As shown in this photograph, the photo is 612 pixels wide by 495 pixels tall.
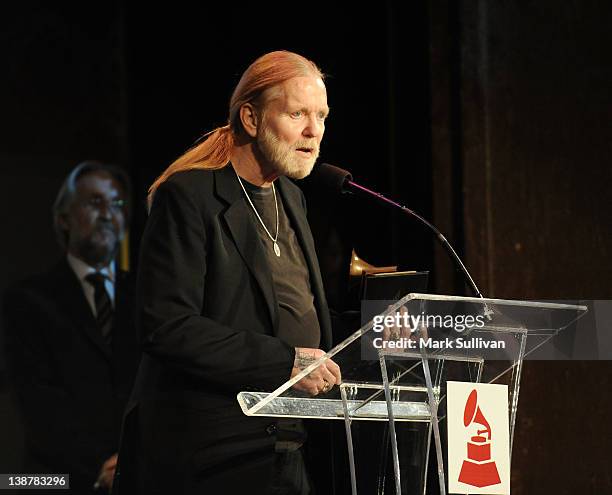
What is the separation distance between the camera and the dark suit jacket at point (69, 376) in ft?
11.9

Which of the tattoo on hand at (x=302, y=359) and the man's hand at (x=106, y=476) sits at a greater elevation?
the tattoo on hand at (x=302, y=359)

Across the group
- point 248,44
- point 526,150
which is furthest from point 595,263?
point 248,44

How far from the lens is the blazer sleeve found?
2205mm

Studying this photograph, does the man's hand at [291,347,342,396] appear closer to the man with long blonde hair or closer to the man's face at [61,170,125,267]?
the man with long blonde hair

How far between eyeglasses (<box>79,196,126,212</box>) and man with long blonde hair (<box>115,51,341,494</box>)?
164 centimetres

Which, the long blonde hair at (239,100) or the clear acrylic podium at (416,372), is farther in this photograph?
the long blonde hair at (239,100)

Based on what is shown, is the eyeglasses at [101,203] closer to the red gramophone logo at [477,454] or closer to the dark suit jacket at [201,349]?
the dark suit jacket at [201,349]

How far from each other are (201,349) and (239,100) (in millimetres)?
616

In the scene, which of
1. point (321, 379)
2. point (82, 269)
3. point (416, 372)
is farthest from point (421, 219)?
point (82, 269)

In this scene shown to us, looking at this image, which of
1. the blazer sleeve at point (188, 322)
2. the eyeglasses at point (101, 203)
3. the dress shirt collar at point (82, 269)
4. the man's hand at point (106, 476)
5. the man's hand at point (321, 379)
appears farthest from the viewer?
the eyeglasses at point (101, 203)

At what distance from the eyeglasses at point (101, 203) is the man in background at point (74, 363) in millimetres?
164

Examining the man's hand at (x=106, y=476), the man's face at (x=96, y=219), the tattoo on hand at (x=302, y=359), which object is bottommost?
the man's hand at (x=106, y=476)

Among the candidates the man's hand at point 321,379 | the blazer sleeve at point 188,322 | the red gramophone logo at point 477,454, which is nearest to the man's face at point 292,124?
the blazer sleeve at point 188,322

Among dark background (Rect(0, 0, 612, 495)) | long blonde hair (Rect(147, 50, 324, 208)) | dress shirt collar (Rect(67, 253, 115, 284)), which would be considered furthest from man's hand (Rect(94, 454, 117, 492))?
long blonde hair (Rect(147, 50, 324, 208))
